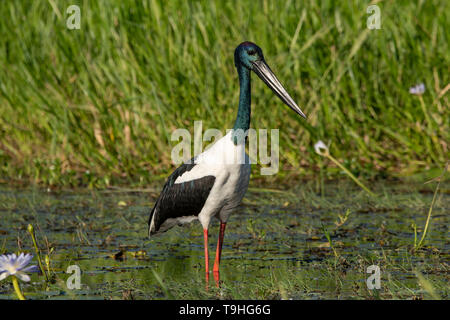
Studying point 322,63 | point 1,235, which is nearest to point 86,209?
point 1,235

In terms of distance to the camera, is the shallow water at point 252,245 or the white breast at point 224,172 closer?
the shallow water at point 252,245

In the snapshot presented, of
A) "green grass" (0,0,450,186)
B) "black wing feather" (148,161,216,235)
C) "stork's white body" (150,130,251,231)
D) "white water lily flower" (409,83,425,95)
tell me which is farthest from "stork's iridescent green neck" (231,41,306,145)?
"white water lily flower" (409,83,425,95)

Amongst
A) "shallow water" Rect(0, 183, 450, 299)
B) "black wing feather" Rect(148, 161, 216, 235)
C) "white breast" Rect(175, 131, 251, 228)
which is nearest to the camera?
"shallow water" Rect(0, 183, 450, 299)

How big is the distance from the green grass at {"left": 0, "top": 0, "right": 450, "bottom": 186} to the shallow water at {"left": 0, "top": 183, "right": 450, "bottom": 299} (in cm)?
43

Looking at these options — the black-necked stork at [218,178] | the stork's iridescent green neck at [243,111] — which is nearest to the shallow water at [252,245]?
the black-necked stork at [218,178]

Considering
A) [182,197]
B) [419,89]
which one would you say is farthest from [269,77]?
[419,89]

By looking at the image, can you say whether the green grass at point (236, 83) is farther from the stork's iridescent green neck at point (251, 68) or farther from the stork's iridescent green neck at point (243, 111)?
the stork's iridescent green neck at point (243, 111)

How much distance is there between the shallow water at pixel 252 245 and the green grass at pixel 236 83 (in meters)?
0.43

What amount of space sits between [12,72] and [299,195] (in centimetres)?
330

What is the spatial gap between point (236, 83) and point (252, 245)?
242cm

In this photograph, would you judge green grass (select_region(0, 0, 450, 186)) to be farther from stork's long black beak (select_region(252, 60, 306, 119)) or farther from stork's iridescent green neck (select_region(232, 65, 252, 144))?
stork's iridescent green neck (select_region(232, 65, 252, 144))

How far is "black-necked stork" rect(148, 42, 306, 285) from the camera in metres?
5.16

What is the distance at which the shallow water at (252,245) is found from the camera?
15.5 feet
